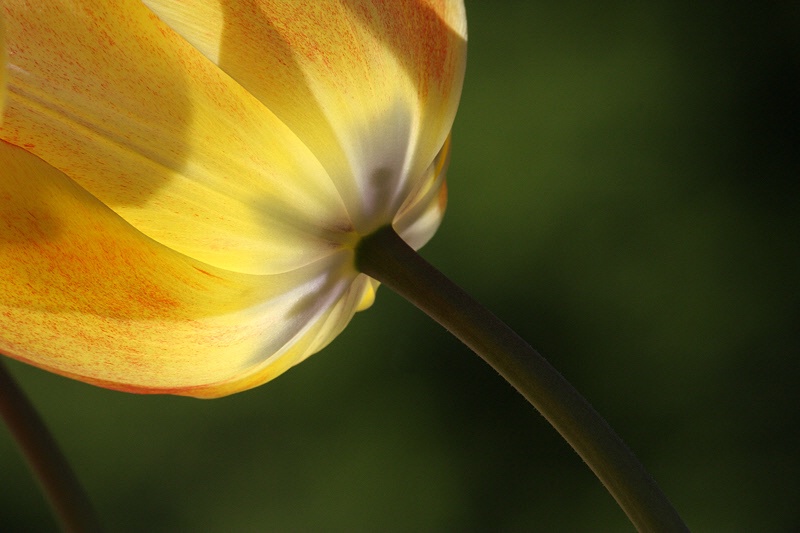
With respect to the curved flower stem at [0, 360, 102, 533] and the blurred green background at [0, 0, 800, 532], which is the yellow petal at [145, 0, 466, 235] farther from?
the blurred green background at [0, 0, 800, 532]

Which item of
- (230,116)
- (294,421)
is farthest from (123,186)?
(294,421)

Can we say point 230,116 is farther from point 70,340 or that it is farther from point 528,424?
point 528,424

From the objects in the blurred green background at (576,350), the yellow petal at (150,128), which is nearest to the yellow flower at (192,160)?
the yellow petal at (150,128)

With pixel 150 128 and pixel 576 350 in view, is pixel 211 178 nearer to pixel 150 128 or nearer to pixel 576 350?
pixel 150 128

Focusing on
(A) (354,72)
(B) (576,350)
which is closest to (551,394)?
(A) (354,72)

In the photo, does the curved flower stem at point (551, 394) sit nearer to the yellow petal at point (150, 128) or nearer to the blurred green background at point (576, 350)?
the yellow petal at point (150, 128)

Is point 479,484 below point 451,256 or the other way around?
below
